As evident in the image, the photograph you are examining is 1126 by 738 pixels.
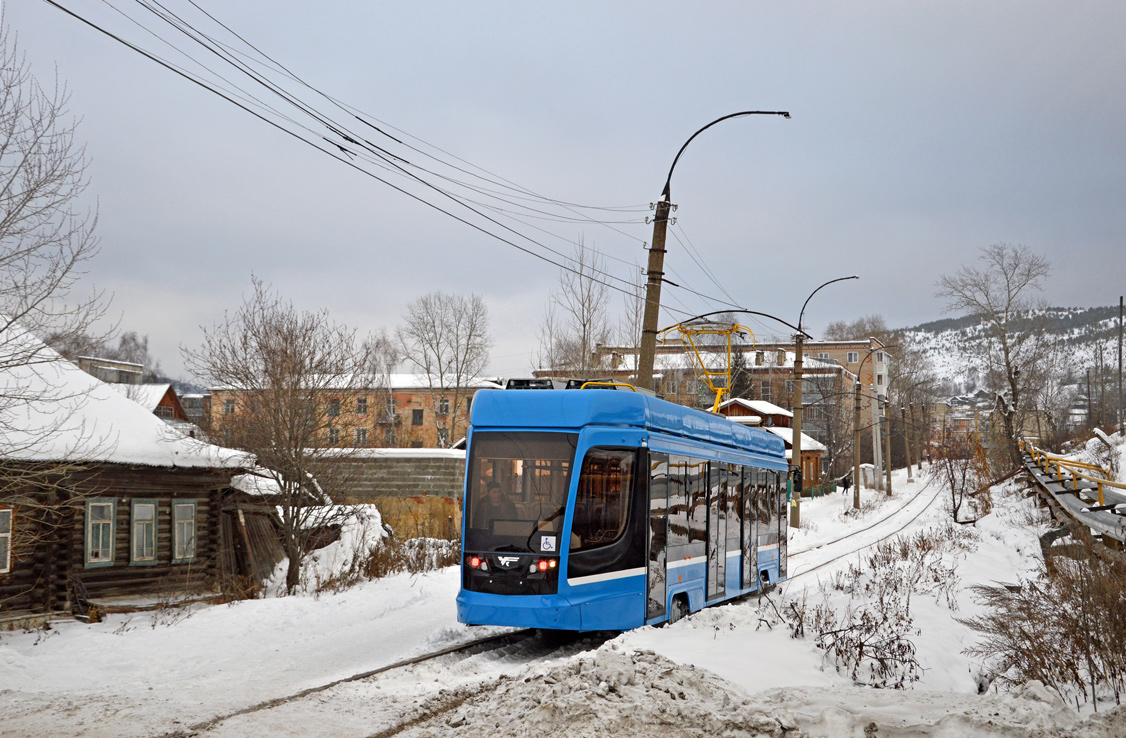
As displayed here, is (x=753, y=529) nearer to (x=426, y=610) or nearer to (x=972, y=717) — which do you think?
(x=426, y=610)

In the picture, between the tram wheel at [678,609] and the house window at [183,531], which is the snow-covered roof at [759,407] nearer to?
the house window at [183,531]

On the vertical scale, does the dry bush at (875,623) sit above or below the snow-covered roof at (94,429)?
below

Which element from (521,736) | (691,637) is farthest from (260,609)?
(521,736)

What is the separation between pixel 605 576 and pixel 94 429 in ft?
39.3

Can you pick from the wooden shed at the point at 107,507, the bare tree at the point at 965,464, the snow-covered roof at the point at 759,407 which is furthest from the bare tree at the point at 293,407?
the snow-covered roof at the point at 759,407

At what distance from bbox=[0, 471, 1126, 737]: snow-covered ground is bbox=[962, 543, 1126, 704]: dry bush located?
18.6 inches

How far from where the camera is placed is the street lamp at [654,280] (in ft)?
48.7

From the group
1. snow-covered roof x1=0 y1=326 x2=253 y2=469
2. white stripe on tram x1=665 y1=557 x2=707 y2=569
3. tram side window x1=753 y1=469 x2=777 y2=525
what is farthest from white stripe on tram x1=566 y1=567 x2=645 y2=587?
snow-covered roof x1=0 y1=326 x2=253 y2=469

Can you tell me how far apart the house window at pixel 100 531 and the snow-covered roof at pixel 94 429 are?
1.25 m

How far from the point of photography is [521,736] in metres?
6.02

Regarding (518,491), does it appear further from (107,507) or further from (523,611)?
(107,507)

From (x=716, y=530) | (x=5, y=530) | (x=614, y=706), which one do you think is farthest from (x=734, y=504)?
(x=5, y=530)

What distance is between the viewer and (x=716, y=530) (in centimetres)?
1270

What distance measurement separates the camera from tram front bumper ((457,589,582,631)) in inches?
366
